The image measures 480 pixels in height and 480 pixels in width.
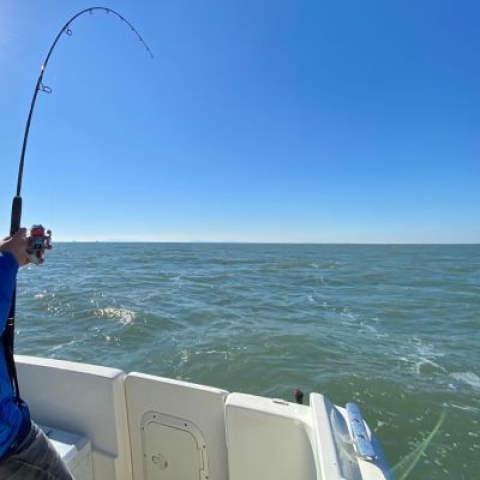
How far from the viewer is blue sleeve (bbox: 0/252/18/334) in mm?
1184

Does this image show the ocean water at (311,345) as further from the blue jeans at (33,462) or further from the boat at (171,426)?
the blue jeans at (33,462)

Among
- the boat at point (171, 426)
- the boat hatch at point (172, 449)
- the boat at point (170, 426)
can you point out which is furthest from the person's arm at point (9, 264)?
the boat hatch at point (172, 449)

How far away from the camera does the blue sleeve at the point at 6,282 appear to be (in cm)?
118

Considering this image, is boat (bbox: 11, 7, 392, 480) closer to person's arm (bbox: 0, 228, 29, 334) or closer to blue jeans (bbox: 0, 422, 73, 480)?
person's arm (bbox: 0, 228, 29, 334)

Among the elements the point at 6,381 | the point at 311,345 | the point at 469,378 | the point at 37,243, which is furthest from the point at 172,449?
the point at 469,378

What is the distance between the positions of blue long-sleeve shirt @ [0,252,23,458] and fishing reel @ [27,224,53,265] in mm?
110

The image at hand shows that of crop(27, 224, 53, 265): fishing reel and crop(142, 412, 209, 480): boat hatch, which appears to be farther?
crop(142, 412, 209, 480): boat hatch

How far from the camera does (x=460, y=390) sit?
5.49 m

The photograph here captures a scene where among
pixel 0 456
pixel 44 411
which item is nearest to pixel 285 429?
pixel 0 456

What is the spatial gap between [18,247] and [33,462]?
828 millimetres

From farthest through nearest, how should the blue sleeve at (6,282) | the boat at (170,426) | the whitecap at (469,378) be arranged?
the whitecap at (469,378) < the boat at (170,426) < the blue sleeve at (6,282)

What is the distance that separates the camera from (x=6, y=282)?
1.20 meters

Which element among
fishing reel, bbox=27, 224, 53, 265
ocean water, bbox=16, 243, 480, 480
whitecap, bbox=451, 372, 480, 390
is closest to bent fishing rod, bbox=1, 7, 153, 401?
fishing reel, bbox=27, 224, 53, 265

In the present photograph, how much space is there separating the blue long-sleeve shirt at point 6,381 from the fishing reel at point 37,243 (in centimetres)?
11
